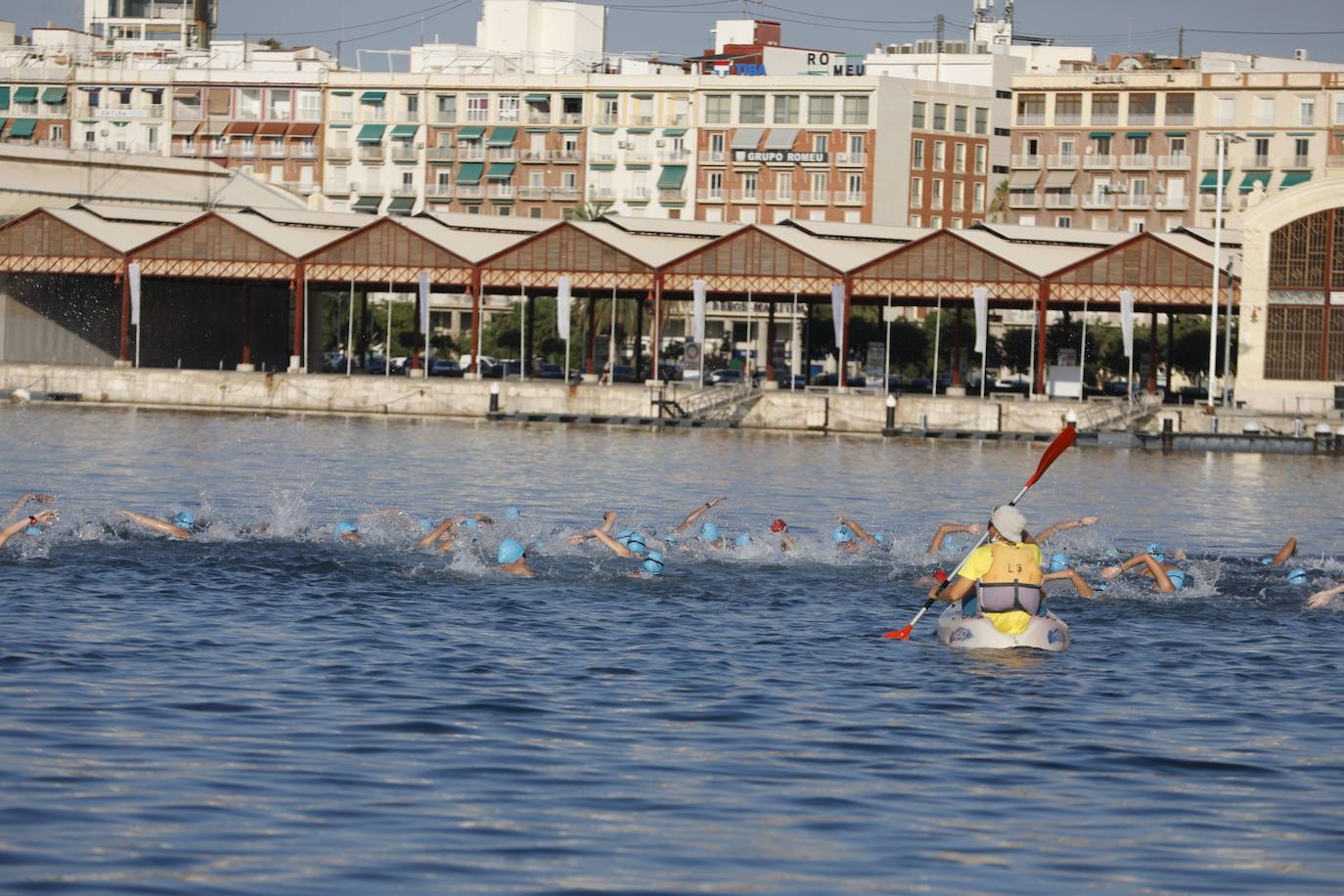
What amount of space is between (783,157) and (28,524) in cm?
10769

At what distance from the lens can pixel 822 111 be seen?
129125 mm

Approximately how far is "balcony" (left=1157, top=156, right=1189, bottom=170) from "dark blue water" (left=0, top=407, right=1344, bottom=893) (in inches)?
3849

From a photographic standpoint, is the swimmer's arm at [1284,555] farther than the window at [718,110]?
No

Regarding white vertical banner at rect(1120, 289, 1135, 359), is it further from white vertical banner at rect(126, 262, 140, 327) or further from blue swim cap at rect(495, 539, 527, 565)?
blue swim cap at rect(495, 539, 527, 565)

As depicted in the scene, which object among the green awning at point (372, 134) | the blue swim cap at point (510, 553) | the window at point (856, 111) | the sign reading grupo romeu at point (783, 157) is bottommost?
the blue swim cap at point (510, 553)

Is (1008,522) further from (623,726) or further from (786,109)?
(786,109)

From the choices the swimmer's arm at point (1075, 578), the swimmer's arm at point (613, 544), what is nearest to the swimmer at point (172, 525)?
the swimmer's arm at point (613, 544)

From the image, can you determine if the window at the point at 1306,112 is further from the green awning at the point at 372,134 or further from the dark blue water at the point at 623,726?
the dark blue water at the point at 623,726

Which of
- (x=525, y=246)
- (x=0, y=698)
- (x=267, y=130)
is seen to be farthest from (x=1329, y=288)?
(x=267, y=130)

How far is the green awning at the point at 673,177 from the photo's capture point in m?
132

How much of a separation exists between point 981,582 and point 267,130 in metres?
123

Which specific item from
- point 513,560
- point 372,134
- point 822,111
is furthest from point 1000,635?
point 372,134

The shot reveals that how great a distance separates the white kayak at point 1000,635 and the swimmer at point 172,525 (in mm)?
12312

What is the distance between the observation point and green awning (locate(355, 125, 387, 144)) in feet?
450
